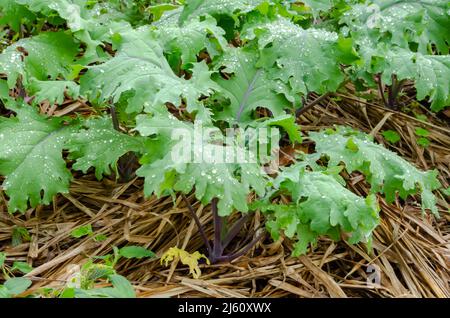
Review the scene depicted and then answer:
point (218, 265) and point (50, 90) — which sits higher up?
point (50, 90)

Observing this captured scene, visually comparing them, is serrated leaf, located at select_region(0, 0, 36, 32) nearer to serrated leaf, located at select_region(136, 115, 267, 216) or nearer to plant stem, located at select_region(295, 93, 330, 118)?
serrated leaf, located at select_region(136, 115, 267, 216)

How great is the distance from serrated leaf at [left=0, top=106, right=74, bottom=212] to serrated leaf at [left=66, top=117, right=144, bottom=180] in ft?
0.25

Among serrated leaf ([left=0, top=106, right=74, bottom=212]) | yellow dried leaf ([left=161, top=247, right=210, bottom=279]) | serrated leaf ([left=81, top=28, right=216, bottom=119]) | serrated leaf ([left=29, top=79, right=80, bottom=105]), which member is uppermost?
serrated leaf ([left=81, top=28, right=216, bottom=119])

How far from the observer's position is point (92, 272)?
202 centimetres

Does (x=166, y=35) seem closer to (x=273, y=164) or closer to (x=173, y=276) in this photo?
(x=273, y=164)

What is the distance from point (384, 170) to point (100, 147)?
1092 millimetres

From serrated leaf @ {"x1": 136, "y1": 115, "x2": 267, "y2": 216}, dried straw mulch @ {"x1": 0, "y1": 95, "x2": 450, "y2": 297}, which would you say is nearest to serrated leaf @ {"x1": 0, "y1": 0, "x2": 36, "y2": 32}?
dried straw mulch @ {"x1": 0, "y1": 95, "x2": 450, "y2": 297}

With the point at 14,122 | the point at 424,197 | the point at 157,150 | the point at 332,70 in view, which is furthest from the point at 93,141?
the point at 424,197

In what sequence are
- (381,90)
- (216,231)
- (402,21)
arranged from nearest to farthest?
(216,231)
(402,21)
(381,90)

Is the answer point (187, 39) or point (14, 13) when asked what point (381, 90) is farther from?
point (14, 13)

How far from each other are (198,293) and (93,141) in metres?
0.74

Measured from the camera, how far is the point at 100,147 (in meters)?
2.33

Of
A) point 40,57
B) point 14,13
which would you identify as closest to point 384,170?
point 40,57

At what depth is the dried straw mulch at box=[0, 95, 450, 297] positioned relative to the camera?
85.0 inches
